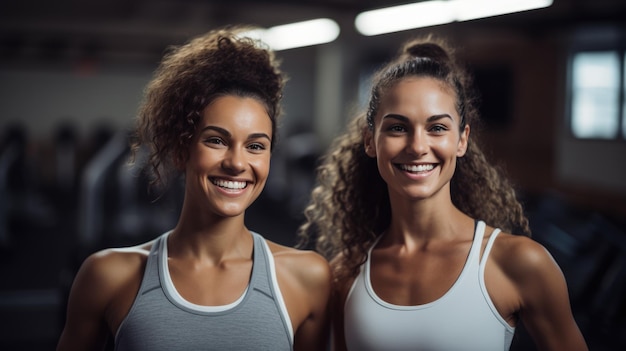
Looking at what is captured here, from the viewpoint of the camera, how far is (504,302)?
1.44 meters

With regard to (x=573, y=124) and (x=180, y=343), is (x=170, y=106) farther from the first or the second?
(x=573, y=124)

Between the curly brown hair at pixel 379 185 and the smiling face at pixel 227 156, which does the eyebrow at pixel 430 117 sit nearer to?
the curly brown hair at pixel 379 185

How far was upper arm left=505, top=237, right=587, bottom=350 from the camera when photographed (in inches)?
55.7

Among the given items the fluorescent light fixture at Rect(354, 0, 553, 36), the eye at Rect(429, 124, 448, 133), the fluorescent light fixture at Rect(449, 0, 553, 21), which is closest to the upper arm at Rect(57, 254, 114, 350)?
the eye at Rect(429, 124, 448, 133)

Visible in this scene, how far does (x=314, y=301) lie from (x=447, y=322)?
0.32m

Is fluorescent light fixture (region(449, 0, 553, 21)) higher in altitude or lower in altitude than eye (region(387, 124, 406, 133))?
higher

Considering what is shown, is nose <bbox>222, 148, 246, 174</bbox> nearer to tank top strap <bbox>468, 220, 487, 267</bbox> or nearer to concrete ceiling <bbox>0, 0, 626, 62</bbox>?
tank top strap <bbox>468, 220, 487, 267</bbox>

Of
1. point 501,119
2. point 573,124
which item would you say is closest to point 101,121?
point 501,119

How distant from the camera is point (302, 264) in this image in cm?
153

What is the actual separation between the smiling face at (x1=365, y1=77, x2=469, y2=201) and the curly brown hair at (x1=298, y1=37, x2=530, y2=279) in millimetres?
53

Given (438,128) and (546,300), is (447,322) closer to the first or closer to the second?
(546,300)

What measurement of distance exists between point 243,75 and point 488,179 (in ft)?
2.57

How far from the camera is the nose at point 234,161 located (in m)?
1.38

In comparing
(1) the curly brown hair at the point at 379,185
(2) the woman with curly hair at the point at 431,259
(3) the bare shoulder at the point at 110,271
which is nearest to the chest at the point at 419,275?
(2) the woman with curly hair at the point at 431,259
